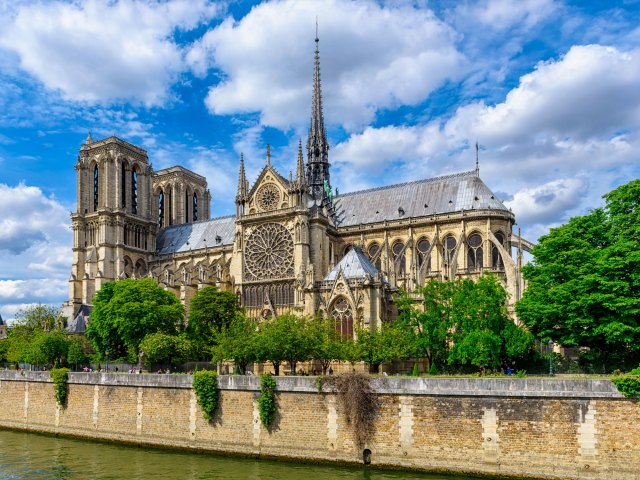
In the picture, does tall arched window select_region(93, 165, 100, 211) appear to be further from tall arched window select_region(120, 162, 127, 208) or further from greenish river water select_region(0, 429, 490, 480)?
greenish river water select_region(0, 429, 490, 480)

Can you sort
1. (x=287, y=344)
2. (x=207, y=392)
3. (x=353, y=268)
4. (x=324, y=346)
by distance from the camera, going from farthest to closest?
(x=353, y=268) < (x=324, y=346) < (x=287, y=344) < (x=207, y=392)

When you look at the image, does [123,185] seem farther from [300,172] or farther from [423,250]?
[423,250]

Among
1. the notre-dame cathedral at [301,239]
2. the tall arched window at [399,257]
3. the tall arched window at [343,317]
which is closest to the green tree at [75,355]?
the notre-dame cathedral at [301,239]

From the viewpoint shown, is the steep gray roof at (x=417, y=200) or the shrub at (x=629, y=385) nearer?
the shrub at (x=629, y=385)

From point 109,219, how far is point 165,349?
1273 inches

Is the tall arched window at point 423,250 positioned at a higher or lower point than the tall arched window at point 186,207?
lower

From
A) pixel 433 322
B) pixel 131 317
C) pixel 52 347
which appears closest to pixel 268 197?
pixel 131 317

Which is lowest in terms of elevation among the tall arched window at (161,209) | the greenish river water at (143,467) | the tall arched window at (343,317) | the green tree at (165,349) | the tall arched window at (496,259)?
the greenish river water at (143,467)

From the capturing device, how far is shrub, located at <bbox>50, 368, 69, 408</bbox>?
40.6 m

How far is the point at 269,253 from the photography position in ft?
199

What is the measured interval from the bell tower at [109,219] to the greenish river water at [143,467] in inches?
1514

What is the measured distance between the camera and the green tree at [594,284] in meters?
30.8

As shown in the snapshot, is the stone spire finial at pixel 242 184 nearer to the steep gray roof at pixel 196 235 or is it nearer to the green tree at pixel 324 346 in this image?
the steep gray roof at pixel 196 235

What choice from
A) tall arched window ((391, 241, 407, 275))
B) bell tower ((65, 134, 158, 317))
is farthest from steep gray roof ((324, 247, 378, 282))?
bell tower ((65, 134, 158, 317))
